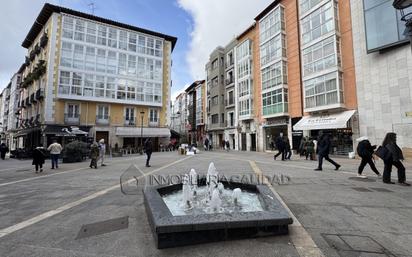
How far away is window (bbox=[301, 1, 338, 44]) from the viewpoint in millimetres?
18703

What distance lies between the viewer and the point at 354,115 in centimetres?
1708

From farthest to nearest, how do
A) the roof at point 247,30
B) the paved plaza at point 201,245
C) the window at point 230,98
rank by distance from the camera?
the window at point 230,98
the roof at point 247,30
the paved plaza at point 201,245

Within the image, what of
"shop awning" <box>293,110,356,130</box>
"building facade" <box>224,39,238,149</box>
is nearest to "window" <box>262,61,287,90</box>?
"shop awning" <box>293,110,356,130</box>

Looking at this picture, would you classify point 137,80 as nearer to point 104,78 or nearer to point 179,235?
point 104,78

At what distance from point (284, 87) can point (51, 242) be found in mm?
23981

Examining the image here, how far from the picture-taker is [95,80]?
2866 centimetres

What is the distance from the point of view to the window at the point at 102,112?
1143 inches

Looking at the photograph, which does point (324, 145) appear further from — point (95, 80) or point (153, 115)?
point (95, 80)

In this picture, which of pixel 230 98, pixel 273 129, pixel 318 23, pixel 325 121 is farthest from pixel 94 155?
pixel 230 98

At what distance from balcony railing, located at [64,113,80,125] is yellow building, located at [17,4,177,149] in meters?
0.11

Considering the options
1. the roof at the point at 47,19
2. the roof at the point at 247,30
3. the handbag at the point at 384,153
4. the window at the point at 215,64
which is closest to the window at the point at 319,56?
the roof at the point at 247,30

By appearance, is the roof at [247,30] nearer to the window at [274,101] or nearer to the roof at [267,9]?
the roof at [267,9]

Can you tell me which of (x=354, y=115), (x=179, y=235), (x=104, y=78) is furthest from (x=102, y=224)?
(x=104, y=78)

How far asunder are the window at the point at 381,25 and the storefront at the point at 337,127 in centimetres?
514
